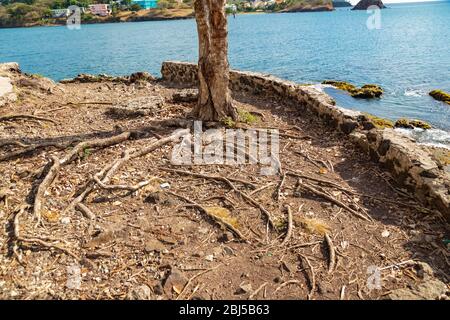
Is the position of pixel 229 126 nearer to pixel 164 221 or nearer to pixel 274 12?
pixel 164 221

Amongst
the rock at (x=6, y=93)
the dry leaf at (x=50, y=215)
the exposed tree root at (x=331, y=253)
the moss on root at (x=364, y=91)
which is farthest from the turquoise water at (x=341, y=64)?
the rock at (x=6, y=93)

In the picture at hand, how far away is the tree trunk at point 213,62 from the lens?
25.4 ft

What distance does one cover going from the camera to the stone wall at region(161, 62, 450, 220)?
18.4 feet

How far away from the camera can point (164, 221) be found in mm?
5266

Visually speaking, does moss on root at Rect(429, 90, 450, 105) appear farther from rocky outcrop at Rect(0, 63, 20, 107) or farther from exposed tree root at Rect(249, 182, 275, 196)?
rocky outcrop at Rect(0, 63, 20, 107)

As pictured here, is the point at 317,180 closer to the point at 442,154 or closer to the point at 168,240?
the point at 168,240

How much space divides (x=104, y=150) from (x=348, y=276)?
495cm

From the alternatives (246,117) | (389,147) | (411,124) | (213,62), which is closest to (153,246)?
(389,147)

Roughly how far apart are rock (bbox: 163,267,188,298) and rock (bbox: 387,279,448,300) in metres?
2.30

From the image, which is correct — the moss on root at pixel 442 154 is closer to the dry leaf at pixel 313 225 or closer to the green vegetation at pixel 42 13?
the dry leaf at pixel 313 225

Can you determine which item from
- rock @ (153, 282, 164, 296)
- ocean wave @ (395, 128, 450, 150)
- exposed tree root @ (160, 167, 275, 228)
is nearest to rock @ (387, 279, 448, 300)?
exposed tree root @ (160, 167, 275, 228)

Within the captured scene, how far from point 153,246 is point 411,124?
1365 cm
